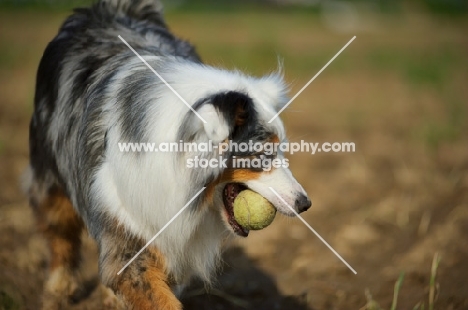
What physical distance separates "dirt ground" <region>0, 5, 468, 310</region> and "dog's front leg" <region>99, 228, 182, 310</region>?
1034 mm

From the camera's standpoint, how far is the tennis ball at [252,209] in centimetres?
368

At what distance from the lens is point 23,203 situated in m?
6.82

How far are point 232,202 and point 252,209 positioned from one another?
162mm

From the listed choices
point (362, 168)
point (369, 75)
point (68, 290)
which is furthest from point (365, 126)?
point (68, 290)

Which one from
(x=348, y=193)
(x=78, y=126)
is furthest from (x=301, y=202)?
(x=348, y=193)

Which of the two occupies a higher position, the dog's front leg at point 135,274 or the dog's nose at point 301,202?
the dog's nose at point 301,202

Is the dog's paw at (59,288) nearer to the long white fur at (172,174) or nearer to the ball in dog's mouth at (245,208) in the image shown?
the long white fur at (172,174)

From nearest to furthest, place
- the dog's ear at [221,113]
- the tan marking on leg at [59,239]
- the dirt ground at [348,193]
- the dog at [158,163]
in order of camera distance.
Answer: the dog's ear at [221,113], the dog at [158,163], the tan marking on leg at [59,239], the dirt ground at [348,193]

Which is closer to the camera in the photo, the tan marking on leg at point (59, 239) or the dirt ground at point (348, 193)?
the tan marking on leg at point (59, 239)

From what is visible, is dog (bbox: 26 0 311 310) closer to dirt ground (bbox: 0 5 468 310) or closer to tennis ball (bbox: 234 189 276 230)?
tennis ball (bbox: 234 189 276 230)

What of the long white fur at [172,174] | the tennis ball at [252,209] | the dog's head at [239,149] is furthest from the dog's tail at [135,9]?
the tennis ball at [252,209]

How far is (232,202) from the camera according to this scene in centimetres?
381

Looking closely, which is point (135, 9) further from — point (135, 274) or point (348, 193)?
point (348, 193)

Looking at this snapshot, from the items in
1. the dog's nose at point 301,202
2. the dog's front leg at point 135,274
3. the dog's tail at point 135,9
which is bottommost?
the dog's front leg at point 135,274
